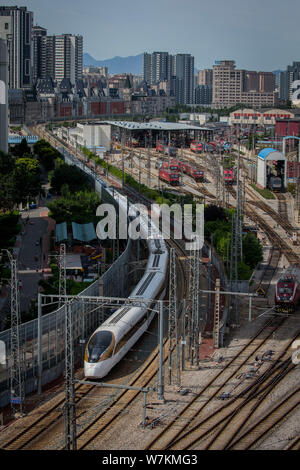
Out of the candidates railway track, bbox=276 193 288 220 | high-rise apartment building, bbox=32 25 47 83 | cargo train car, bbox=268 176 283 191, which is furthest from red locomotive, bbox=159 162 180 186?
high-rise apartment building, bbox=32 25 47 83

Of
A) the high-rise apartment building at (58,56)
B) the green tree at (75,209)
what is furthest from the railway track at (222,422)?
the high-rise apartment building at (58,56)

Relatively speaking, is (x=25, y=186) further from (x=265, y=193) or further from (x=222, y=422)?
(x=222, y=422)

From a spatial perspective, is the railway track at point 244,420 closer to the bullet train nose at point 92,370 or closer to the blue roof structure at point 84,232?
the bullet train nose at point 92,370

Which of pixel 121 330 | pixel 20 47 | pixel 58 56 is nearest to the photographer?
pixel 121 330

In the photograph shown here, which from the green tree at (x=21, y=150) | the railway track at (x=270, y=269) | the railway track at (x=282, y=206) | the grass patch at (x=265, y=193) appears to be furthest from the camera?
the green tree at (x=21, y=150)

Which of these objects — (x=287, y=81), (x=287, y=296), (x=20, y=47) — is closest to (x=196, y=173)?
(x=287, y=296)

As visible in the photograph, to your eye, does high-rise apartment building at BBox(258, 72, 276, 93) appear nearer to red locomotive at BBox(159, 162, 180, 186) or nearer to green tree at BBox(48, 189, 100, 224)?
red locomotive at BBox(159, 162, 180, 186)
